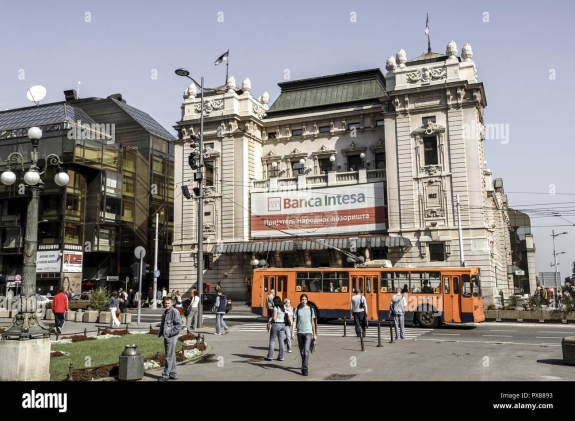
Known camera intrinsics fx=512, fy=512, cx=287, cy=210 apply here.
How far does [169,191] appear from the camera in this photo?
68562mm

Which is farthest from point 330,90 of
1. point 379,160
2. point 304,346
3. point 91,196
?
point 304,346

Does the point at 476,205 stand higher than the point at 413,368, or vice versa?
the point at 476,205

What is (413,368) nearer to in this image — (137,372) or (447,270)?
(137,372)

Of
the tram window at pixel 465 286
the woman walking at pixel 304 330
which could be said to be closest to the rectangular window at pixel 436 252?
the tram window at pixel 465 286

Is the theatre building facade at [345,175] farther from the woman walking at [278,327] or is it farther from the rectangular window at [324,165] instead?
the woman walking at [278,327]

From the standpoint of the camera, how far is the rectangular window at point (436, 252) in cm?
4066

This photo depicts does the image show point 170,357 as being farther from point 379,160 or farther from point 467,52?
point 467,52

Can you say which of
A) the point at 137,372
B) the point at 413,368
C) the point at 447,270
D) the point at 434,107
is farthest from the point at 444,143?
the point at 137,372

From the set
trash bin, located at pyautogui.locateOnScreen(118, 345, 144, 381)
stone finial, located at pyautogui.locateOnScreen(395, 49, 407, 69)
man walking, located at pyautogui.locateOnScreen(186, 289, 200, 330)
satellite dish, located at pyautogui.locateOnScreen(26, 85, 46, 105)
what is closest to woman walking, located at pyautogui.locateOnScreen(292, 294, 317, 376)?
trash bin, located at pyautogui.locateOnScreen(118, 345, 144, 381)

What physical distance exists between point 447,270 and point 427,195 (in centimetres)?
1655

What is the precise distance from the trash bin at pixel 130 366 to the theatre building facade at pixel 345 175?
85.0 ft

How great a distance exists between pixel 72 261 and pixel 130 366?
46096mm

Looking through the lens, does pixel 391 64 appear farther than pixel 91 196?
No

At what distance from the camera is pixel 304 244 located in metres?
44.6
